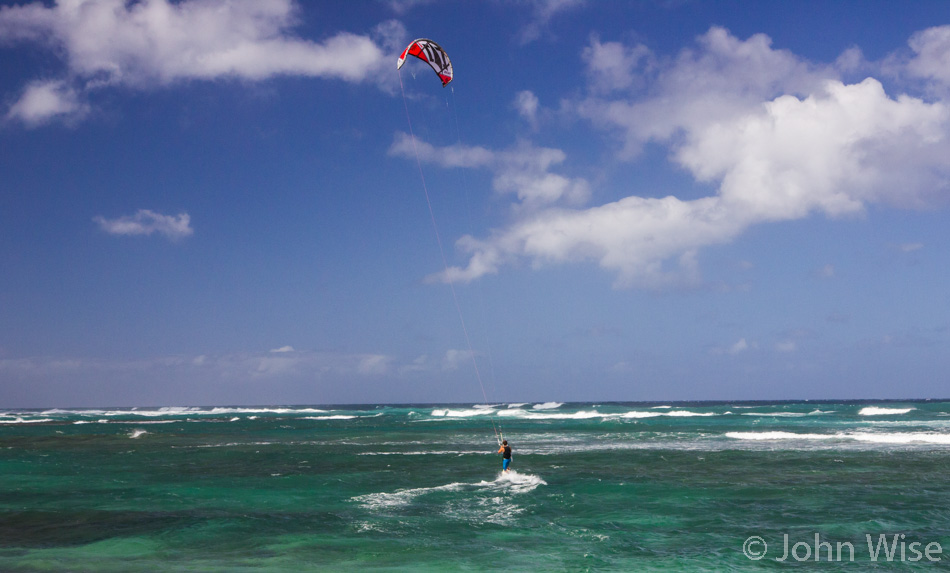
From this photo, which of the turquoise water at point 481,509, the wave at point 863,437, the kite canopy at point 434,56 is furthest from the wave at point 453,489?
the wave at point 863,437

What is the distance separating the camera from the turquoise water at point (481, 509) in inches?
521

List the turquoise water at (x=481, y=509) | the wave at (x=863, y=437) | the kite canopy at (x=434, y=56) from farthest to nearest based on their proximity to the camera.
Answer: the wave at (x=863, y=437) < the kite canopy at (x=434, y=56) < the turquoise water at (x=481, y=509)

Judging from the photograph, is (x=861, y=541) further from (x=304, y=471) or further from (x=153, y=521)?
(x=304, y=471)

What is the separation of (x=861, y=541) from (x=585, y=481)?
9.67m

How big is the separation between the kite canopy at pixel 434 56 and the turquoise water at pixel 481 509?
494 inches

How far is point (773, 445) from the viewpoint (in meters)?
34.8

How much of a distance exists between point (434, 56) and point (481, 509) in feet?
43.3

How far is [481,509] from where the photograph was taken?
59.0ft

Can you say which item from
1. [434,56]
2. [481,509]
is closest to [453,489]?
[481,509]

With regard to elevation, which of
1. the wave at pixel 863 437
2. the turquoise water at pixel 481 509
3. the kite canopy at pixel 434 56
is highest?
the kite canopy at pixel 434 56

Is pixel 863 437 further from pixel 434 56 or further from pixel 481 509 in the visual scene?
pixel 434 56

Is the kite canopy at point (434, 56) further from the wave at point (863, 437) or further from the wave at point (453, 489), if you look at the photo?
the wave at point (863, 437)

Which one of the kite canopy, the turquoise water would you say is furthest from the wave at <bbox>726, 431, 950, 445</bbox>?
the kite canopy

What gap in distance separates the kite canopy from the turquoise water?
1254 centimetres
